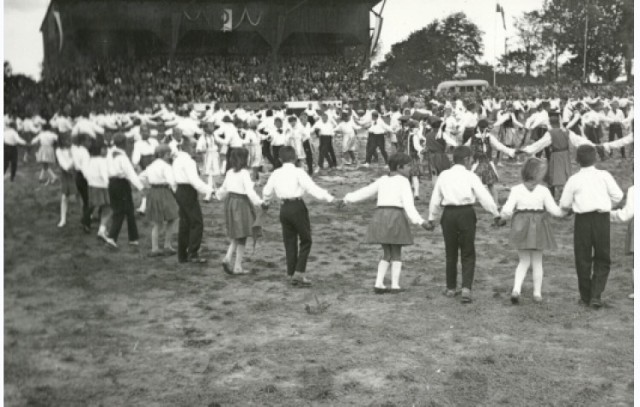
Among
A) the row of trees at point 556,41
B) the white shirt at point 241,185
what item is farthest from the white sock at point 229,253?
the row of trees at point 556,41

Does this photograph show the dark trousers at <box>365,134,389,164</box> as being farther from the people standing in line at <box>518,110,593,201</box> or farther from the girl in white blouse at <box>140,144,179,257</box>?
the girl in white blouse at <box>140,144,179,257</box>

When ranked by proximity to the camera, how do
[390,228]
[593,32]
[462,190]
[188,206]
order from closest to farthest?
1. [462,190]
2. [390,228]
3. [593,32]
4. [188,206]

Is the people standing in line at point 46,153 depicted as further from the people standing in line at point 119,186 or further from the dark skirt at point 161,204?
→ the dark skirt at point 161,204

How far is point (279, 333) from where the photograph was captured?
21.4 feet

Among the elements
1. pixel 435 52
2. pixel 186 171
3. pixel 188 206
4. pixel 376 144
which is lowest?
pixel 188 206

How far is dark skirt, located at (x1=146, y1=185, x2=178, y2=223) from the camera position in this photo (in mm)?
9438

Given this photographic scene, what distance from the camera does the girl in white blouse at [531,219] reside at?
7258 mm

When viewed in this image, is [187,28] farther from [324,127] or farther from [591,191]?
[324,127]

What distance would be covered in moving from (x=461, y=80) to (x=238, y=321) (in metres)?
8.37

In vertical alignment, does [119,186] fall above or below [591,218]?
above

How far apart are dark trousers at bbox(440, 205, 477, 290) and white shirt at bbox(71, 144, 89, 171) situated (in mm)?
4061

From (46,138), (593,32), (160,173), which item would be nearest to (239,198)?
(160,173)

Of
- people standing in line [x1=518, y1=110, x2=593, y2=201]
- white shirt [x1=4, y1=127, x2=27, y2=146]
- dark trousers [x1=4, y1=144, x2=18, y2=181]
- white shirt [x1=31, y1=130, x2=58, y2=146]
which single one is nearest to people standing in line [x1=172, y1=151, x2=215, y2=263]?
white shirt [x1=31, y1=130, x2=58, y2=146]

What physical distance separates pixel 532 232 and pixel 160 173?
4.60m
